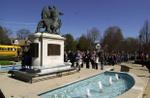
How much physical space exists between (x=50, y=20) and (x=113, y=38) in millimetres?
59007

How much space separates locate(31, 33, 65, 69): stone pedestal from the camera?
16000mm

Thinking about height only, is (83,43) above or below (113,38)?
below

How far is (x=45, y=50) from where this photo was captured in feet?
53.6

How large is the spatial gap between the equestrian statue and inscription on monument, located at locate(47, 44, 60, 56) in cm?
114

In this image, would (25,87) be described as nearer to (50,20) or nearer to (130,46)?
(50,20)

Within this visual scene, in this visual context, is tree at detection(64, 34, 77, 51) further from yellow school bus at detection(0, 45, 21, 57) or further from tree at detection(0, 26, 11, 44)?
yellow school bus at detection(0, 45, 21, 57)

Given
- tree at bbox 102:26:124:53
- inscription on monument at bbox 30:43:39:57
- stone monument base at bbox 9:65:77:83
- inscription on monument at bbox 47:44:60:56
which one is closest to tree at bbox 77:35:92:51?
tree at bbox 102:26:124:53

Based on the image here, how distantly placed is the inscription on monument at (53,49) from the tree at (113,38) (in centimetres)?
5567

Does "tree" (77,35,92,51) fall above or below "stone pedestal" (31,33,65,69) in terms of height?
above

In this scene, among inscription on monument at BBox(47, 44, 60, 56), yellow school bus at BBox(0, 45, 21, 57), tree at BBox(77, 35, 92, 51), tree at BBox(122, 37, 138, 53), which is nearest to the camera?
inscription on monument at BBox(47, 44, 60, 56)

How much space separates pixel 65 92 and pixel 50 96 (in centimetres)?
127

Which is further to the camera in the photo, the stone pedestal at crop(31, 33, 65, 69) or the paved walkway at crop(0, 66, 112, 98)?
A: the stone pedestal at crop(31, 33, 65, 69)

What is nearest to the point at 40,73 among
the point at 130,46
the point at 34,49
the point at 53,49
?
the point at 34,49

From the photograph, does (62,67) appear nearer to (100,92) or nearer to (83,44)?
(100,92)
